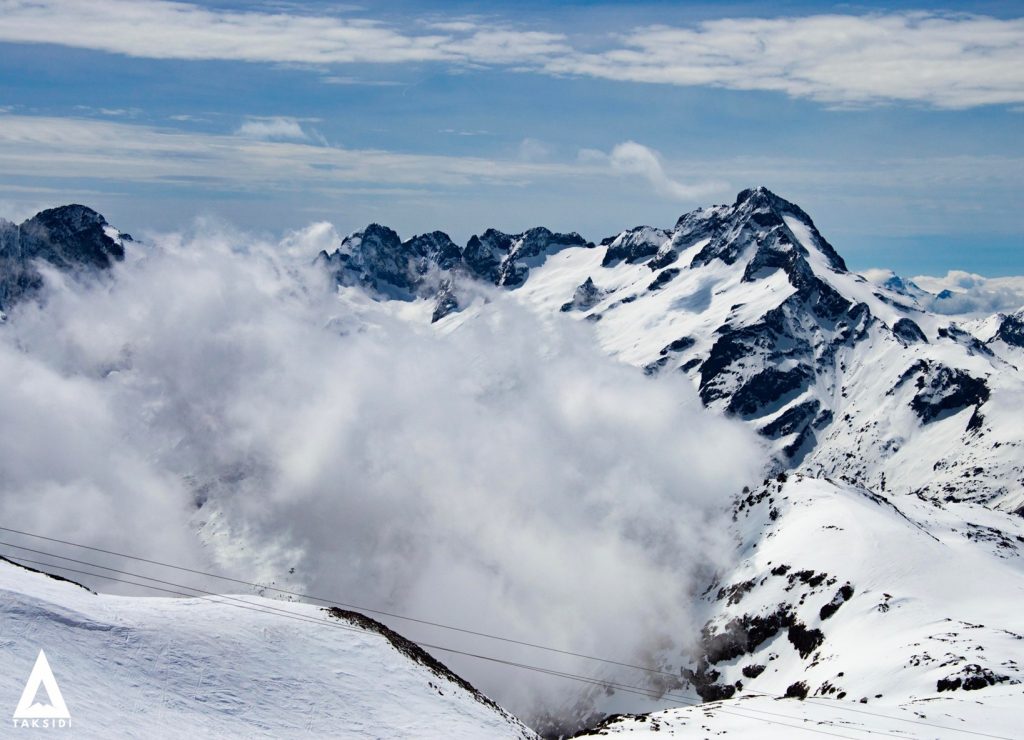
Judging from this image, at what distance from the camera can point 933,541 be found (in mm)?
182125

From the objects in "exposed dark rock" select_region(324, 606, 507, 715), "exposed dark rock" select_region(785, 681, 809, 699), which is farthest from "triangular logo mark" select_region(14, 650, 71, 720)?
"exposed dark rock" select_region(785, 681, 809, 699)

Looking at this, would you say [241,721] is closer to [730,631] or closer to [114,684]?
[114,684]

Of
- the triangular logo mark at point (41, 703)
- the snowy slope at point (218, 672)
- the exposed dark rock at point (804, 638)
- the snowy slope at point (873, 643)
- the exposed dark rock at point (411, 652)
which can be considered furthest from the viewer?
the exposed dark rock at point (804, 638)

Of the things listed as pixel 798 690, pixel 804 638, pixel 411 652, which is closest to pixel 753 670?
pixel 804 638

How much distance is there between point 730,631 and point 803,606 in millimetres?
28581

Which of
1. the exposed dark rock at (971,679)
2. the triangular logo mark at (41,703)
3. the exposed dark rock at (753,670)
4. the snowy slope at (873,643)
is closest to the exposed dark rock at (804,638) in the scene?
the snowy slope at (873,643)

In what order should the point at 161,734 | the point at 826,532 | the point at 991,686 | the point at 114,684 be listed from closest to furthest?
the point at 161,734, the point at 114,684, the point at 991,686, the point at 826,532

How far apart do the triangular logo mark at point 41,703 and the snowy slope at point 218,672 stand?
49 cm

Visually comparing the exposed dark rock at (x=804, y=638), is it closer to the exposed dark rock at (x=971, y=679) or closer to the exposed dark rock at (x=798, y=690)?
the exposed dark rock at (x=798, y=690)

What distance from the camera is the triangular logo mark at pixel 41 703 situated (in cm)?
4909

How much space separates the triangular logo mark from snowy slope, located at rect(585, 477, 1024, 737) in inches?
1797

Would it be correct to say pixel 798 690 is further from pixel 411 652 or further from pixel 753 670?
pixel 411 652

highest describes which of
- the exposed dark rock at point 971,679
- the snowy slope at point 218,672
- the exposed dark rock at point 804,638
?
the snowy slope at point 218,672

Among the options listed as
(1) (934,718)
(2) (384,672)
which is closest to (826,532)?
(1) (934,718)
